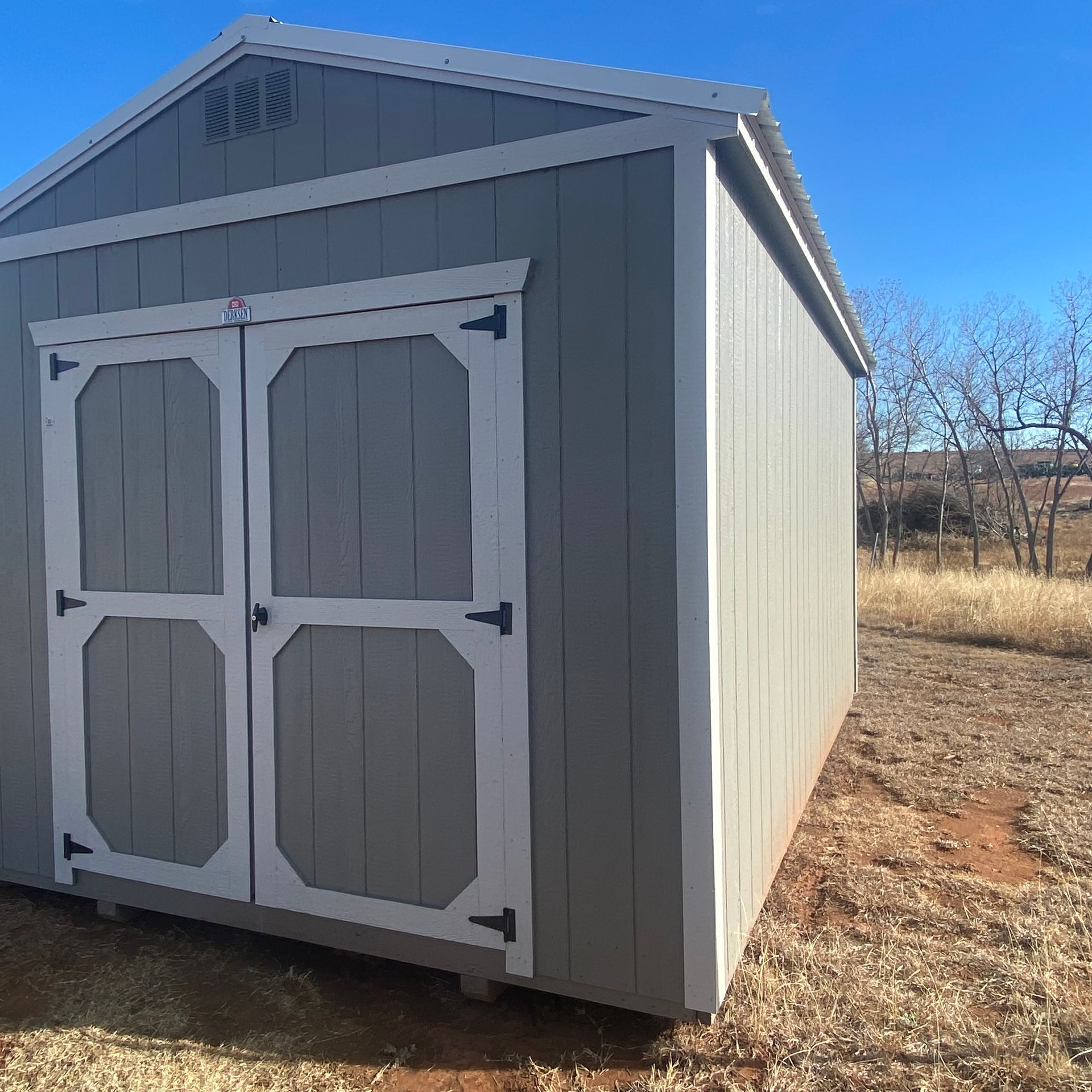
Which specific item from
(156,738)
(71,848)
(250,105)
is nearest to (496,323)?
(250,105)

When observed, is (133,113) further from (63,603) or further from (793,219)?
(793,219)

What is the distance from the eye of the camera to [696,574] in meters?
2.33

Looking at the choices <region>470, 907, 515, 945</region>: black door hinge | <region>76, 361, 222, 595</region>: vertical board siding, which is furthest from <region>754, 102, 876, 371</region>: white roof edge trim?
<region>470, 907, 515, 945</region>: black door hinge

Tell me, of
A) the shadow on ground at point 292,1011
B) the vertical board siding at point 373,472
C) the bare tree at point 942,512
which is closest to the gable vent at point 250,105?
the vertical board siding at point 373,472

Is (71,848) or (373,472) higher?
(373,472)

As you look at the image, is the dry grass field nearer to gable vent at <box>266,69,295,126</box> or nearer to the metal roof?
the metal roof

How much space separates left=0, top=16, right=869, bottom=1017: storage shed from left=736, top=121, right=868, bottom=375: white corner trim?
0.03 m

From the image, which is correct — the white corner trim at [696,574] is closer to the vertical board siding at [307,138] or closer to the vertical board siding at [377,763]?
the vertical board siding at [307,138]

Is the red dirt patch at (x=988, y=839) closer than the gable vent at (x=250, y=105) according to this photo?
No

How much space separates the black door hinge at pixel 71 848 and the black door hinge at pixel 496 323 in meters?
2.34

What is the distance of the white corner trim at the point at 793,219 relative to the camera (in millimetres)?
2479

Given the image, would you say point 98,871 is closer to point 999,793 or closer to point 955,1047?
point 955,1047

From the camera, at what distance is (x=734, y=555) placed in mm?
2680

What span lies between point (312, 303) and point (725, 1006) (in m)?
2.43
